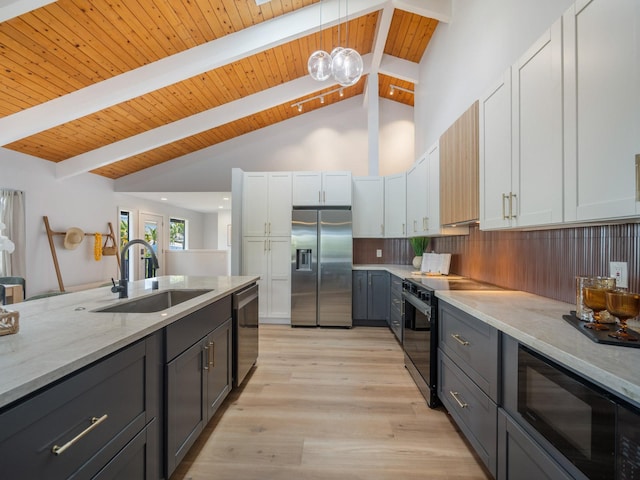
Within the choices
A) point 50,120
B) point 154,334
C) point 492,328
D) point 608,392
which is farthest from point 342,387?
Answer: point 50,120

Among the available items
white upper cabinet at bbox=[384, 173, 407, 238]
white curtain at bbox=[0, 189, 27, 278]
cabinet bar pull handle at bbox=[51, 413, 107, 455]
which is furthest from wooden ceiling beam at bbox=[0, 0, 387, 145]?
cabinet bar pull handle at bbox=[51, 413, 107, 455]

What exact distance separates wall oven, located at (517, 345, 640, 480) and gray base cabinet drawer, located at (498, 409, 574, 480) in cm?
6

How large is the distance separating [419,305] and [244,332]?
1476 millimetres

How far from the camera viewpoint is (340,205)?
4500 millimetres

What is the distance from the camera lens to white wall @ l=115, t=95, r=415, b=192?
18.8 feet

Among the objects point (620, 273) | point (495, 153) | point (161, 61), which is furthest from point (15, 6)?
point (620, 273)

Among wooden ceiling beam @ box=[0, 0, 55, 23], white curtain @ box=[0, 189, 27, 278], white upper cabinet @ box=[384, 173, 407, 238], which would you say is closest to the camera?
wooden ceiling beam @ box=[0, 0, 55, 23]

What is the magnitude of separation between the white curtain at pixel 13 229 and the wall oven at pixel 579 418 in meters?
5.99

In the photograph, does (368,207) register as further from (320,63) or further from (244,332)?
(244,332)

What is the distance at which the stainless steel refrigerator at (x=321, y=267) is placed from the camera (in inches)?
168

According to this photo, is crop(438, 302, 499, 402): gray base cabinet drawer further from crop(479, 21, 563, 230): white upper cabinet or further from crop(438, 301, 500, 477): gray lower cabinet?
crop(479, 21, 563, 230): white upper cabinet

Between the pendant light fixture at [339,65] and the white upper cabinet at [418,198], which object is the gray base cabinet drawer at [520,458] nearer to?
the white upper cabinet at [418,198]

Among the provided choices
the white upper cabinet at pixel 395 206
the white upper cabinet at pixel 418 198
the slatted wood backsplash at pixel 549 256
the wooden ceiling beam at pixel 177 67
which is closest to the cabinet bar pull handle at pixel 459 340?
the slatted wood backsplash at pixel 549 256

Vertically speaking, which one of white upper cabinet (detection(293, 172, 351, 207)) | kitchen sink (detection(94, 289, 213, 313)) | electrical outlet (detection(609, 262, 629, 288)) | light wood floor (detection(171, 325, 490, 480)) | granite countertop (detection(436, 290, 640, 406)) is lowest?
light wood floor (detection(171, 325, 490, 480))
